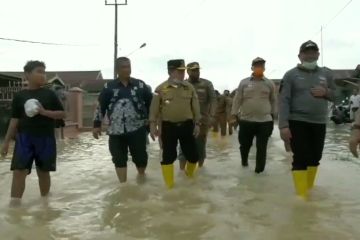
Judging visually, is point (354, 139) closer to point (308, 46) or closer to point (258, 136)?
point (308, 46)

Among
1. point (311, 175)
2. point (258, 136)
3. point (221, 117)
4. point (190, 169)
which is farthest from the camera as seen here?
point (221, 117)

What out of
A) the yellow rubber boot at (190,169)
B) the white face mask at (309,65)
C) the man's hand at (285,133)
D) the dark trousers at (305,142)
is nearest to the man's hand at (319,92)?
the white face mask at (309,65)

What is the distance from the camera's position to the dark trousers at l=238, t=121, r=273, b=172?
802 centimetres

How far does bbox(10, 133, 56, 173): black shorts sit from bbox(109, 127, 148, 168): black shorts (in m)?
0.93

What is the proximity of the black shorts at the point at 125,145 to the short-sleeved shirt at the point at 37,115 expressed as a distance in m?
1.02

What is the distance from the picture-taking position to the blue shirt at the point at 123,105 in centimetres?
705

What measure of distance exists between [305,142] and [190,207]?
1.41 m

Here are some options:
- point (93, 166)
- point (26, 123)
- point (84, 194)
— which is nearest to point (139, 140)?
point (84, 194)

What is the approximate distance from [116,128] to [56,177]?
1.92 metres

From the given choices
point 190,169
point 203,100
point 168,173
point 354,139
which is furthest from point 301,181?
Answer: point 203,100

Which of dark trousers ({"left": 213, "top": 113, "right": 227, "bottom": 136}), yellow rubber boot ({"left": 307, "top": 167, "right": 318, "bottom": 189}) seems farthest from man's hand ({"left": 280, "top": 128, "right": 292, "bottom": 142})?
dark trousers ({"left": 213, "top": 113, "right": 227, "bottom": 136})

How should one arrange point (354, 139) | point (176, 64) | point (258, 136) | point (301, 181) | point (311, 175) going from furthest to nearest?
point (258, 136)
point (176, 64)
point (311, 175)
point (301, 181)
point (354, 139)

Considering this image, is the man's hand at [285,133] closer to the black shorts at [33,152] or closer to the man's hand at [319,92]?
the man's hand at [319,92]

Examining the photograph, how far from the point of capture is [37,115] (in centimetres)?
623
